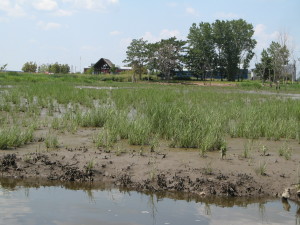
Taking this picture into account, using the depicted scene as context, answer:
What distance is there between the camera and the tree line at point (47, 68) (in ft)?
257

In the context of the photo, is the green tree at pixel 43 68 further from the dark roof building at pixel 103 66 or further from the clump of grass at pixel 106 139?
the clump of grass at pixel 106 139

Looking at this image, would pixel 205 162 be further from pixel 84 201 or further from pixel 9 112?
pixel 9 112

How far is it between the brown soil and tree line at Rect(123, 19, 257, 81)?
57148 mm

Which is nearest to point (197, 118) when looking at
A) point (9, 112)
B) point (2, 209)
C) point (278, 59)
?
point (2, 209)

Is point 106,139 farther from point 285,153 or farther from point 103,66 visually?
point 103,66

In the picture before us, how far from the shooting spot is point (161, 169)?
5980 mm

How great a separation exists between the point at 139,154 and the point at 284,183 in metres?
2.29

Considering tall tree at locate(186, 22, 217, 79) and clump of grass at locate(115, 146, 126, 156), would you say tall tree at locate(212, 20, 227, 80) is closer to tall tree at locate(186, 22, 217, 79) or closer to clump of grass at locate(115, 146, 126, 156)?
tall tree at locate(186, 22, 217, 79)

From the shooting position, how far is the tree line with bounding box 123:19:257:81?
65312 millimetres

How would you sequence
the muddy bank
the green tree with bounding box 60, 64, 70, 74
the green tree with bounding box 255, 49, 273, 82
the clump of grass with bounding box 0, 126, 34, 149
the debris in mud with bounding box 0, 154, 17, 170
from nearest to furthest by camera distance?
1. the muddy bank
2. the debris in mud with bounding box 0, 154, 17, 170
3. the clump of grass with bounding box 0, 126, 34, 149
4. the green tree with bounding box 255, 49, 273, 82
5. the green tree with bounding box 60, 64, 70, 74

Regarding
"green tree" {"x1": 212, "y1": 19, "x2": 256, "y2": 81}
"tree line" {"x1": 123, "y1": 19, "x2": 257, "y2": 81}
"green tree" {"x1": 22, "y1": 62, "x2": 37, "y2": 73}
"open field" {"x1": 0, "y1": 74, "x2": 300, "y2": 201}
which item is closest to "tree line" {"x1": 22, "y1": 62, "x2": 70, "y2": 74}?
"green tree" {"x1": 22, "y1": 62, "x2": 37, "y2": 73}

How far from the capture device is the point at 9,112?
1151cm

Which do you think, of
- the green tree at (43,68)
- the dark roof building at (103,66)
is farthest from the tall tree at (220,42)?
the green tree at (43,68)

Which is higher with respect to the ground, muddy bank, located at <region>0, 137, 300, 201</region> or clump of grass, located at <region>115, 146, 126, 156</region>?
clump of grass, located at <region>115, 146, 126, 156</region>
